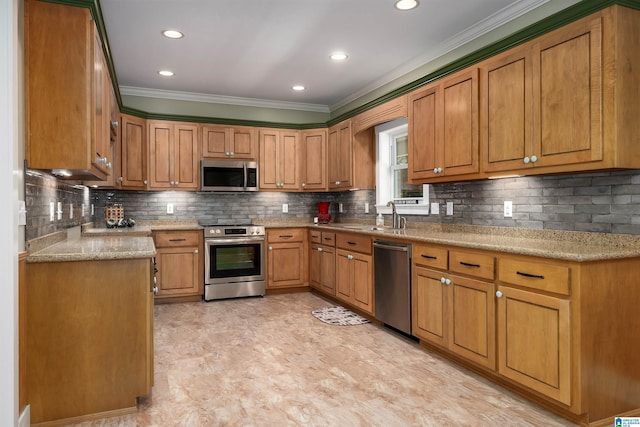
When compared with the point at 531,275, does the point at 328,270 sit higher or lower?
lower

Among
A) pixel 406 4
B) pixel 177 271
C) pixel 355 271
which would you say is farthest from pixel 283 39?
pixel 177 271

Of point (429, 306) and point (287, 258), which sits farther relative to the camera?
point (287, 258)

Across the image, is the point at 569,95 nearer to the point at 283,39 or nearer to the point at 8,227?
the point at 283,39

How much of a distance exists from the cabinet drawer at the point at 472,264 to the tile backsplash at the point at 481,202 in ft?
1.99

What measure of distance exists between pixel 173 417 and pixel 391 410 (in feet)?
4.00

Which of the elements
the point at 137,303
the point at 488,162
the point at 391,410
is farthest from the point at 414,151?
the point at 137,303

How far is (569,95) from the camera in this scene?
8.25 ft

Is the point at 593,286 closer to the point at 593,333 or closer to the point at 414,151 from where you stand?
the point at 593,333

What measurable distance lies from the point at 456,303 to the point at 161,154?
3.98 metres

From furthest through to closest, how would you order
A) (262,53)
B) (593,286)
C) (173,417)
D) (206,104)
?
1. (206,104)
2. (262,53)
3. (173,417)
4. (593,286)

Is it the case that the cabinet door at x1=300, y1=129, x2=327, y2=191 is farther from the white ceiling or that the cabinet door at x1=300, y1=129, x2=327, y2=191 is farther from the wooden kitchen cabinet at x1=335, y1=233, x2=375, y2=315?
the wooden kitchen cabinet at x1=335, y1=233, x2=375, y2=315

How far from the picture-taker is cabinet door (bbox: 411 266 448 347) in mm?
3174

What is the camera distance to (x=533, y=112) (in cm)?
275

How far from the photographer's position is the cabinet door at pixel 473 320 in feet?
8.95
